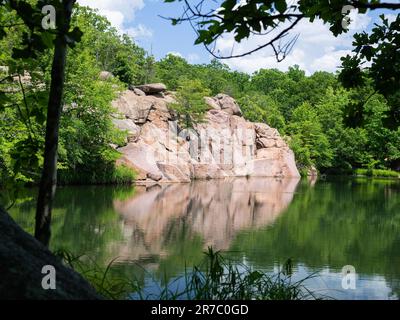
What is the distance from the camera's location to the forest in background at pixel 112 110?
313 centimetres

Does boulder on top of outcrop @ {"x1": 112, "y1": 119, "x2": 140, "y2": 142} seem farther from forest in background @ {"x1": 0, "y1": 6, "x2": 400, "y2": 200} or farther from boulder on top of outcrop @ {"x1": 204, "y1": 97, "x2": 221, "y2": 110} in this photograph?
boulder on top of outcrop @ {"x1": 204, "y1": 97, "x2": 221, "y2": 110}

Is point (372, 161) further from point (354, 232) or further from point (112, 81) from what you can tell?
point (354, 232)

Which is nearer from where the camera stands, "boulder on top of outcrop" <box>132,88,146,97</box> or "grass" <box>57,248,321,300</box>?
"grass" <box>57,248,321,300</box>

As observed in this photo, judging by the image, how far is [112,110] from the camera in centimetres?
2361

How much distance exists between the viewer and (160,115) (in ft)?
107

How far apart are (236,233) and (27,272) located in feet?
34.7

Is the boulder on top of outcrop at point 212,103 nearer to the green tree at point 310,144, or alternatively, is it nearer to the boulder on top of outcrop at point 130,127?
the green tree at point 310,144

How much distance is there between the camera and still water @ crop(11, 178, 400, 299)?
27.8ft

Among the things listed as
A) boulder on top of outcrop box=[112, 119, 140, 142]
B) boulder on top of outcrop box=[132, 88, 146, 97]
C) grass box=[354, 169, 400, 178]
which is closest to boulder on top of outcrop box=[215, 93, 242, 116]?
boulder on top of outcrop box=[132, 88, 146, 97]

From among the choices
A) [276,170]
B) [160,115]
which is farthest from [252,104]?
[160,115]

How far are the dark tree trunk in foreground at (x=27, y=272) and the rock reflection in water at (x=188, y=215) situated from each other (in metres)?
6.97

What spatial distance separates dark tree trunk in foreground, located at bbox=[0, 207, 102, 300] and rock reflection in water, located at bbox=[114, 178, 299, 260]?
6967 millimetres

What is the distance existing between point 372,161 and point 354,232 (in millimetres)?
34939

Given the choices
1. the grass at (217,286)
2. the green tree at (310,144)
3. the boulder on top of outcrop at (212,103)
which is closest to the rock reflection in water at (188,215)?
the grass at (217,286)
